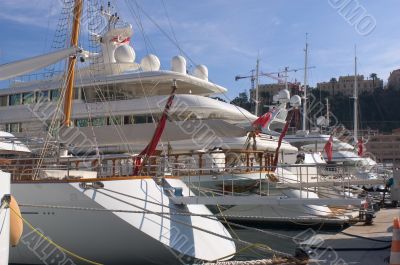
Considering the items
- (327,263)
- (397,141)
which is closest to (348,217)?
(327,263)

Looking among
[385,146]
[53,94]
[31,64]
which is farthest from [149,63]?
[385,146]

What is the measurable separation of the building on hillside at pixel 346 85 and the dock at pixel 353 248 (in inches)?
5218

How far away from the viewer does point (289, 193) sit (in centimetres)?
1706

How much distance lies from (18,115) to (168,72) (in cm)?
781

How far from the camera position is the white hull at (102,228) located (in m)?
10.1

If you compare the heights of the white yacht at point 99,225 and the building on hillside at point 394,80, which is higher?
the building on hillside at point 394,80

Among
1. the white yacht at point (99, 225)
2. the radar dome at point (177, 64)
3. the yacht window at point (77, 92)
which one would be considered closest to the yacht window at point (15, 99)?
the yacht window at point (77, 92)

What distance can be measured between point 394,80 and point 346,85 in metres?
12.9

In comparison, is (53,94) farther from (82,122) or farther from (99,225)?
(99,225)

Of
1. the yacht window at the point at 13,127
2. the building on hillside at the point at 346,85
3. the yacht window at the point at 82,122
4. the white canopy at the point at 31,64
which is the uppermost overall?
the building on hillside at the point at 346,85

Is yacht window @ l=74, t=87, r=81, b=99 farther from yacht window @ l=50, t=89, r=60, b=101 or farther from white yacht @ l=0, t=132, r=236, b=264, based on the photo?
white yacht @ l=0, t=132, r=236, b=264

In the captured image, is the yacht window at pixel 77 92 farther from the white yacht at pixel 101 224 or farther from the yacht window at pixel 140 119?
the white yacht at pixel 101 224

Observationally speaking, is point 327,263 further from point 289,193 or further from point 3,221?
point 289,193

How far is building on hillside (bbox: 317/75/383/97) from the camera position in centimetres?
14159
